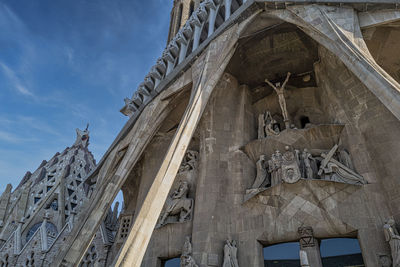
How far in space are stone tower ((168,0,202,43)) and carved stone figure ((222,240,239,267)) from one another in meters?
15.2

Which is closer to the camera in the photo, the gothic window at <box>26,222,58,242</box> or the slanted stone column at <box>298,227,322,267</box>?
the slanted stone column at <box>298,227,322,267</box>

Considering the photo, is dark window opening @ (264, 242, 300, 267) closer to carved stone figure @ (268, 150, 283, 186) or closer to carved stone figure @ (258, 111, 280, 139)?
carved stone figure @ (268, 150, 283, 186)

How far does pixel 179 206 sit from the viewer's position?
9664mm

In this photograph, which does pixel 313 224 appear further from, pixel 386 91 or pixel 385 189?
pixel 386 91

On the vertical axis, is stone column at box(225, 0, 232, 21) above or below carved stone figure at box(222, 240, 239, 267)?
above

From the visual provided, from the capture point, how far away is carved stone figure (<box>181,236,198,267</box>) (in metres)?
7.79

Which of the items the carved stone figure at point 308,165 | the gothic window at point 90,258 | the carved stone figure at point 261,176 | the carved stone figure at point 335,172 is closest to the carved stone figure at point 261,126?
the carved stone figure at point 261,176

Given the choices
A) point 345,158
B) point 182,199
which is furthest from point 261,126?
point 182,199

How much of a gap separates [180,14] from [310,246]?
58.5 ft

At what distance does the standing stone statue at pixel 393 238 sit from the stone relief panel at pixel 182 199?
5.10 metres

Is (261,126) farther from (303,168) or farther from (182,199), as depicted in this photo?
(182,199)

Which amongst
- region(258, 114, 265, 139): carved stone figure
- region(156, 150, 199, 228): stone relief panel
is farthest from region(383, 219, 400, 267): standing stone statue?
region(156, 150, 199, 228): stone relief panel

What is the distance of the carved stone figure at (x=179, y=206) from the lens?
31.3 ft

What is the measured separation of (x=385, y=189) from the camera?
752cm
